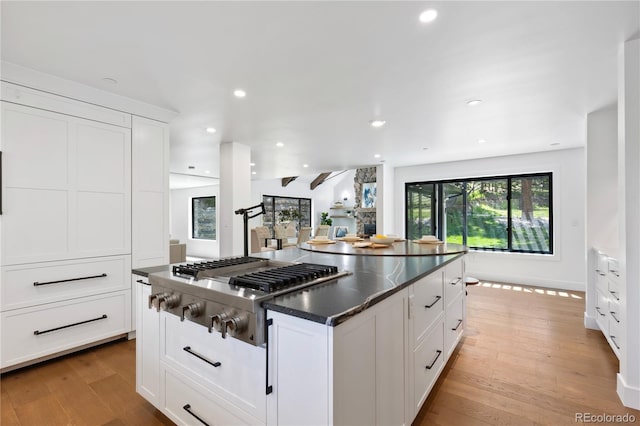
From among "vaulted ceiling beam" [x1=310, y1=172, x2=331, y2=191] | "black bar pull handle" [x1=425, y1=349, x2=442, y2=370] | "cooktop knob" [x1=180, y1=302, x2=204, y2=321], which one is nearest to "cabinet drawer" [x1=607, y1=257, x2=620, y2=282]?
"black bar pull handle" [x1=425, y1=349, x2=442, y2=370]

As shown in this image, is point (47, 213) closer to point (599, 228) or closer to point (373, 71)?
point (373, 71)

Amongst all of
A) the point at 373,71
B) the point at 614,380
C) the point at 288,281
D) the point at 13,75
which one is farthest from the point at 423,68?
the point at 13,75

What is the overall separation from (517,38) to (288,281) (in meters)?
2.05

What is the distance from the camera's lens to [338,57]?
2145 millimetres

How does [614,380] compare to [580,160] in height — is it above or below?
below

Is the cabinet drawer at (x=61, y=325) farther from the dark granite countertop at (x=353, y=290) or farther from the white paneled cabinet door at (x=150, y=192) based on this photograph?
the dark granite countertop at (x=353, y=290)

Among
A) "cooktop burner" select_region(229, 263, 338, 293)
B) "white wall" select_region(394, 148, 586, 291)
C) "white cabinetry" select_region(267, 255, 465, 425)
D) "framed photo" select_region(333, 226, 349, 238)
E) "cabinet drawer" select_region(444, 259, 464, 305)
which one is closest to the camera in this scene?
"white cabinetry" select_region(267, 255, 465, 425)

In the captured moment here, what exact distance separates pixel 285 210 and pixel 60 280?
27.7 feet

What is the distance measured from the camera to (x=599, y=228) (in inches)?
127

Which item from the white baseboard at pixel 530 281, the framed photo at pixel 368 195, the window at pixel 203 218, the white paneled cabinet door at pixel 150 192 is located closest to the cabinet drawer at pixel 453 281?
the white paneled cabinet door at pixel 150 192

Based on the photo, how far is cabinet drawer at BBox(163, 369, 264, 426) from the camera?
1.26 m

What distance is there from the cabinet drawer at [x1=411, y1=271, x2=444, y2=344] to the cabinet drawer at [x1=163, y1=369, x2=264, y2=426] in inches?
35.6

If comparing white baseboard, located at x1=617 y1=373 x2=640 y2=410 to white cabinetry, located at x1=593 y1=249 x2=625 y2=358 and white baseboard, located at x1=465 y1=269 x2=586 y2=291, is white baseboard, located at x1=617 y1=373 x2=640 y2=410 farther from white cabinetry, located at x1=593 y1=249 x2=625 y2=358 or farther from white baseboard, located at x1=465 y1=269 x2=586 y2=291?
white baseboard, located at x1=465 y1=269 x2=586 y2=291

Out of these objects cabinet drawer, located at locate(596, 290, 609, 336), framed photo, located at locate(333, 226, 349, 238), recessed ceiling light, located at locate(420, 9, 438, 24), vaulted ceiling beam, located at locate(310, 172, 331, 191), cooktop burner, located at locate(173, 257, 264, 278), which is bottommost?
cabinet drawer, located at locate(596, 290, 609, 336)
